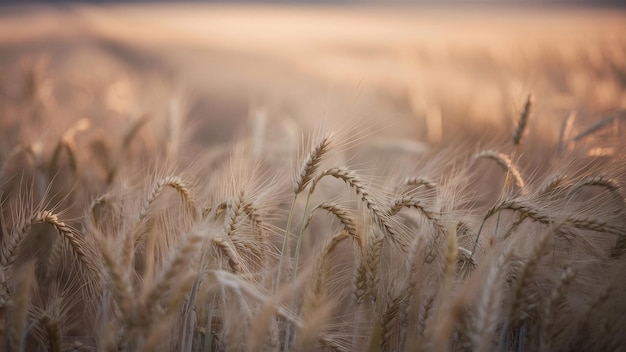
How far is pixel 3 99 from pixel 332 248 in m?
3.85

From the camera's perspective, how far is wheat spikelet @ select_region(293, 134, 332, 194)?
1.41 m

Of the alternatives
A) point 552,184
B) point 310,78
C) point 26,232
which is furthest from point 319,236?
point 310,78

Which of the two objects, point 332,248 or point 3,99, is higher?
point 3,99

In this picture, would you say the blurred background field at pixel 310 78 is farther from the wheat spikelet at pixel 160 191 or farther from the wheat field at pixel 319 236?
the wheat spikelet at pixel 160 191

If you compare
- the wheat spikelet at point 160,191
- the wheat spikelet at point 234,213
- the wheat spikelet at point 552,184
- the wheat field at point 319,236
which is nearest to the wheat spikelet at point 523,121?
the wheat field at point 319,236

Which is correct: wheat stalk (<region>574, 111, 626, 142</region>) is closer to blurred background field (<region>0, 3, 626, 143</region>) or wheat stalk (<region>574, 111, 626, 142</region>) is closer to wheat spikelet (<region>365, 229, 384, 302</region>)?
blurred background field (<region>0, 3, 626, 143</region>)

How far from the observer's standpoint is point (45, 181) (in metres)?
2.30

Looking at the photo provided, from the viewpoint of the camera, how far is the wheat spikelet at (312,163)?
4.63 ft

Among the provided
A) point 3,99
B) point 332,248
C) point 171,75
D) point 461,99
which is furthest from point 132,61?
point 332,248

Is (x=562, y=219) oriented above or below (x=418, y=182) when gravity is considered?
below

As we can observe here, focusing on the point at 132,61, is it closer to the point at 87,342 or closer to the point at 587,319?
the point at 87,342

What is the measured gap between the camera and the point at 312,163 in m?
1.42

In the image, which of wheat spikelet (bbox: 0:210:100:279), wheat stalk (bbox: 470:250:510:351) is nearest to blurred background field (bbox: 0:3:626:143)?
wheat stalk (bbox: 470:250:510:351)

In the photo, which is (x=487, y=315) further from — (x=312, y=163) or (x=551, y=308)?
(x=312, y=163)
